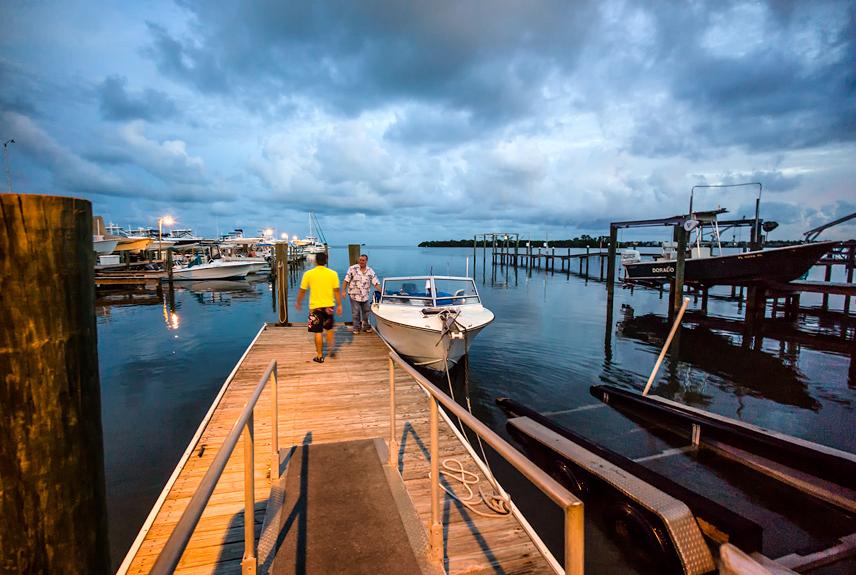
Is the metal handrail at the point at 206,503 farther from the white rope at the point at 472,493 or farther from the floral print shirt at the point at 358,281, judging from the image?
the floral print shirt at the point at 358,281

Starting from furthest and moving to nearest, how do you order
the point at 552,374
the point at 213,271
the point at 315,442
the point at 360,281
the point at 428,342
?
the point at 213,271 < the point at 552,374 < the point at 360,281 < the point at 428,342 < the point at 315,442

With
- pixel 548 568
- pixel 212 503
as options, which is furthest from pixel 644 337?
pixel 212 503

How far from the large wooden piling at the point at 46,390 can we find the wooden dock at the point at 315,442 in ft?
6.04

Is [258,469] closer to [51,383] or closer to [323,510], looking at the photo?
[323,510]

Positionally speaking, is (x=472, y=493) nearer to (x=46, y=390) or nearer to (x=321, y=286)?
(x=46, y=390)

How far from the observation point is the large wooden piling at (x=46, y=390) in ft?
4.24

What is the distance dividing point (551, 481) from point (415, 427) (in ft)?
13.9

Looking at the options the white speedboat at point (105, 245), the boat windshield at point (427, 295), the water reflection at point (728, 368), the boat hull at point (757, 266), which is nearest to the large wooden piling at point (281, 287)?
the boat windshield at point (427, 295)

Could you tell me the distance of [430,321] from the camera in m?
9.60

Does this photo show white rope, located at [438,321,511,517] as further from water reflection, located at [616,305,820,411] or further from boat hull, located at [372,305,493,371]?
water reflection, located at [616,305,820,411]

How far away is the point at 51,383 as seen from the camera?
1.37 metres

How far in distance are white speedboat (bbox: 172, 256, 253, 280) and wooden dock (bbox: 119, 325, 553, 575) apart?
30.5m

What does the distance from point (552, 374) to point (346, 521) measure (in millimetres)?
9450

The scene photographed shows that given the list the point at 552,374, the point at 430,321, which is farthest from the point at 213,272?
the point at 552,374
